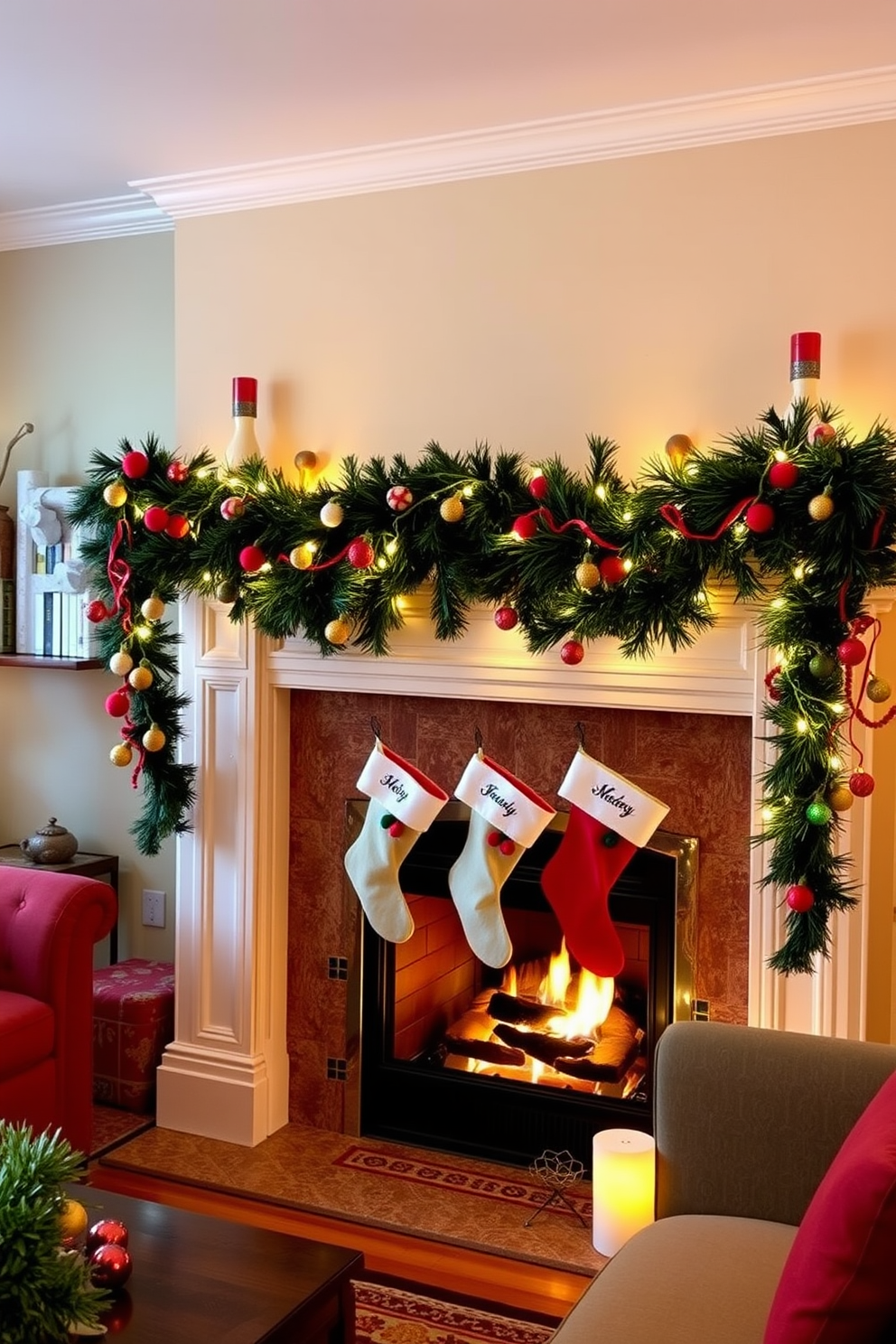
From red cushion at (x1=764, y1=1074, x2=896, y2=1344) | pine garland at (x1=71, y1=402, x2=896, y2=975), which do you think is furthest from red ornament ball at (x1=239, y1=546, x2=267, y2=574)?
red cushion at (x1=764, y1=1074, x2=896, y2=1344)

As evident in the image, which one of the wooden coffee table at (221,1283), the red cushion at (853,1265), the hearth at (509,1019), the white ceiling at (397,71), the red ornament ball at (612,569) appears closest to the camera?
the red cushion at (853,1265)

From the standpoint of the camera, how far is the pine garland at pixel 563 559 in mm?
2381

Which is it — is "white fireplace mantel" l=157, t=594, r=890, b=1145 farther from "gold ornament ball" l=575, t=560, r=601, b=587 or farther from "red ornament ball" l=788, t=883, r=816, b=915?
"red ornament ball" l=788, t=883, r=816, b=915

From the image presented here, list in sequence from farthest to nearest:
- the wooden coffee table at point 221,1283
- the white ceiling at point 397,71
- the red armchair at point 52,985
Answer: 1. the red armchair at point 52,985
2. the white ceiling at point 397,71
3. the wooden coffee table at point 221,1283

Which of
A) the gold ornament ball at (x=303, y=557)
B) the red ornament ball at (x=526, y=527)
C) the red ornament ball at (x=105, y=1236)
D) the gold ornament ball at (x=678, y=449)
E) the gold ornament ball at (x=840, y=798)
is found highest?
the gold ornament ball at (x=678, y=449)

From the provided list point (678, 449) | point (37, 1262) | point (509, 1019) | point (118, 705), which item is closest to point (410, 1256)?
point (509, 1019)

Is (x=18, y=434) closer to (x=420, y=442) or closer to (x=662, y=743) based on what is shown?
(x=420, y=442)

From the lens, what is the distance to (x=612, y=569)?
2.50 metres

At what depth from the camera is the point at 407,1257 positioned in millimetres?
2568

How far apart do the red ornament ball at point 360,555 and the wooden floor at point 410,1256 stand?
1379 millimetres

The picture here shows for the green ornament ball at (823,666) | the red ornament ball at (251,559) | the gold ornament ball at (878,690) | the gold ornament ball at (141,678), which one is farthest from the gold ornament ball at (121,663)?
the gold ornament ball at (878,690)

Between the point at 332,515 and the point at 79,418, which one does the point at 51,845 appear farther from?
the point at 332,515

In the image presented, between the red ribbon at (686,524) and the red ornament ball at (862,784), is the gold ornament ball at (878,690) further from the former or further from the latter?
the red ribbon at (686,524)

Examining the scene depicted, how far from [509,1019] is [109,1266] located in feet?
5.32
